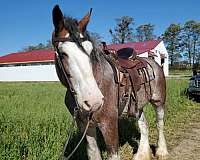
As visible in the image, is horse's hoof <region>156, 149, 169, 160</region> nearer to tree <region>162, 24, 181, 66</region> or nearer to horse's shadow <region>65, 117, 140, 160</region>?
horse's shadow <region>65, 117, 140, 160</region>

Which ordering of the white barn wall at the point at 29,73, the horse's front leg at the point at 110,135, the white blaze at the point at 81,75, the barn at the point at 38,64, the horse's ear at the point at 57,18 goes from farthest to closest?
the barn at the point at 38,64
the white barn wall at the point at 29,73
the horse's front leg at the point at 110,135
the horse's ear at the point at 57,18
the white blaze at the point at 81,75

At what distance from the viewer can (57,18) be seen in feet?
10.3

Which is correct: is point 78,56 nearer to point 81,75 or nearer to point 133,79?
point 81,75

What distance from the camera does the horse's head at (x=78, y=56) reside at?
291cm

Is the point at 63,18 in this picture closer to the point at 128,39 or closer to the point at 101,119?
the point at 101,119

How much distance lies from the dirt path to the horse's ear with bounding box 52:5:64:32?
11.4 feet

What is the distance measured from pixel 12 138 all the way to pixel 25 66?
4331cm

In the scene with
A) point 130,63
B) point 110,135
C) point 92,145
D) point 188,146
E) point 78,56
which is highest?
point 78,56

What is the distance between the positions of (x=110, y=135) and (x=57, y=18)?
1479mm

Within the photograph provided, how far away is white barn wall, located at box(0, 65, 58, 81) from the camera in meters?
43.8

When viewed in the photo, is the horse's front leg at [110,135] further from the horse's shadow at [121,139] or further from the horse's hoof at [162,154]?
the horse's hoof at [162,154]

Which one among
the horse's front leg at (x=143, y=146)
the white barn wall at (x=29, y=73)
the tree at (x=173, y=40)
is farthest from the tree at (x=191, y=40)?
the horse's front leg at (x=143, y=146)

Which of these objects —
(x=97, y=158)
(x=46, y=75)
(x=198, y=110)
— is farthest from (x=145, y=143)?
(x=46, y=75)

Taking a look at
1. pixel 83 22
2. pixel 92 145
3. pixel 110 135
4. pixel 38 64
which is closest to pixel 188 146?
pixel 92 145
